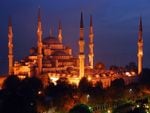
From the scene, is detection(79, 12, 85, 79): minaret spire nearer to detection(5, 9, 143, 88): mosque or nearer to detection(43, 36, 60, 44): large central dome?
detection(5, 9, 143, 88): mosque

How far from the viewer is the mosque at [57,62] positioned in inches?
1228

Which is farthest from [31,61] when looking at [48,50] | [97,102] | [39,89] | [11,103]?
[11,103]

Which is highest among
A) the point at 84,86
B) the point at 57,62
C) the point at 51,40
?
the point at 51,40

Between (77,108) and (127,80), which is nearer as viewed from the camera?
(77,108)

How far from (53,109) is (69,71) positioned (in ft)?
42.1

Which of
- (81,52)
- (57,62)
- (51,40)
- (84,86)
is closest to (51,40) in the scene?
(51,40)

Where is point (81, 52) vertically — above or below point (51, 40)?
below

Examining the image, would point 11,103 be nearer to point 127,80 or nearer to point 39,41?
point 39,41

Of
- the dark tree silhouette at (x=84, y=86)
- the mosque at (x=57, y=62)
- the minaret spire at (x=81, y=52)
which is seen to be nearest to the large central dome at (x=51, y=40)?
the mosque at (x=57, y=62)

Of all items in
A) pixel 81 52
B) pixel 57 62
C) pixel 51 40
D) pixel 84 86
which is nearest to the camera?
pixel 84 86

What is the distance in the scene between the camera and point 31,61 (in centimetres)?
3428

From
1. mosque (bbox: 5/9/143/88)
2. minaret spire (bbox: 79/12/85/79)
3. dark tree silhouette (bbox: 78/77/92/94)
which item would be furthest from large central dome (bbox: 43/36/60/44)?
dark tree silhouette (bbox: 78/77/92/94)

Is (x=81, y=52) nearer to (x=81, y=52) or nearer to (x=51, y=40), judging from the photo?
(x=81, y=52)

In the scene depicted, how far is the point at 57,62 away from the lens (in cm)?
3422
